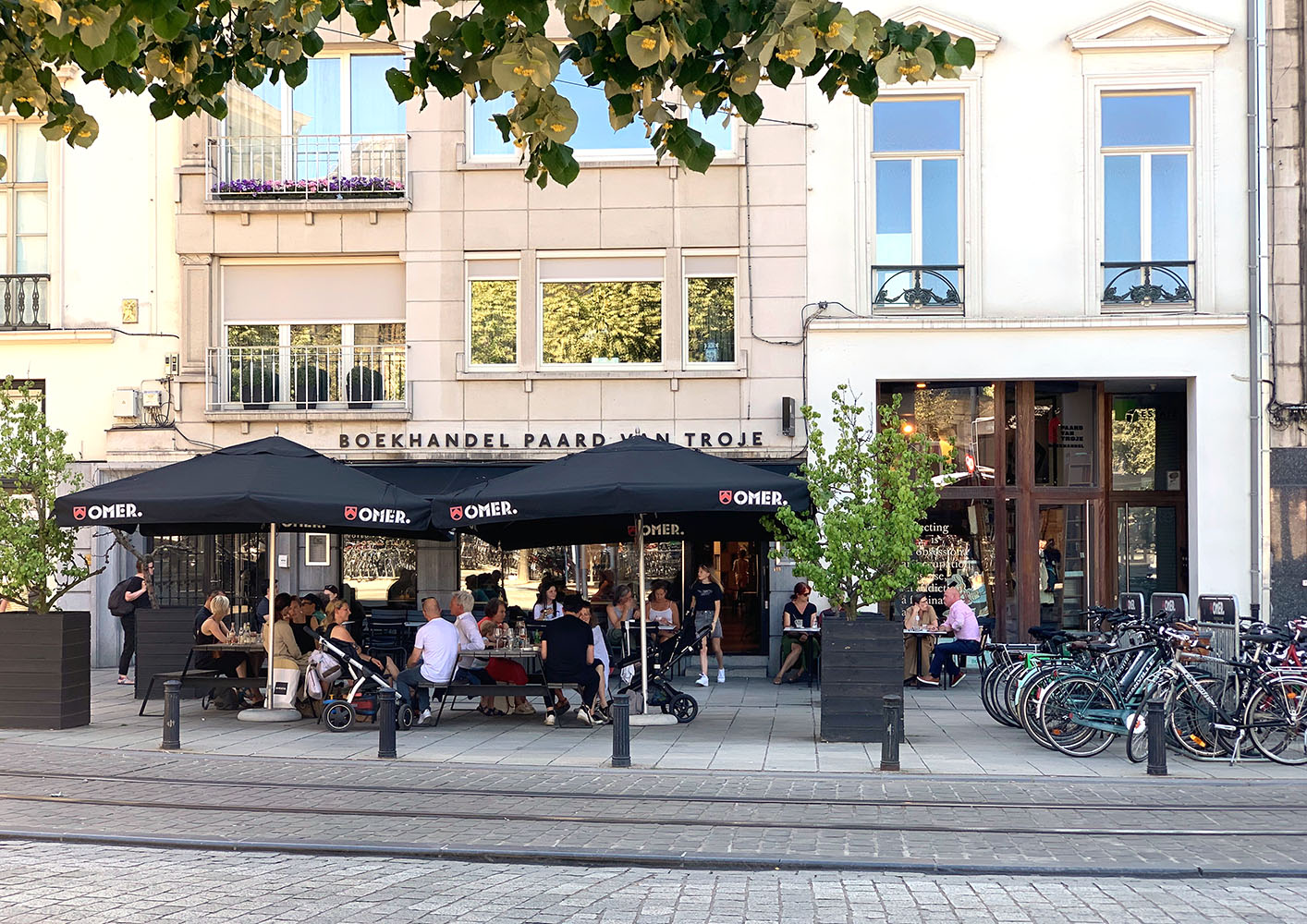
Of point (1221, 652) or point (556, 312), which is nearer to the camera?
point (1221, 652)

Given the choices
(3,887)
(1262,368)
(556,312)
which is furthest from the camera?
(556,312)

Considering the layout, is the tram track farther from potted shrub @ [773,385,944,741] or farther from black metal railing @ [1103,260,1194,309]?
black metal railing @ [1103,260,1194,309]

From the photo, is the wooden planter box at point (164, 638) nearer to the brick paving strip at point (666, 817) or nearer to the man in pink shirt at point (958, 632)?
the brick paving strip at point (666, 817)

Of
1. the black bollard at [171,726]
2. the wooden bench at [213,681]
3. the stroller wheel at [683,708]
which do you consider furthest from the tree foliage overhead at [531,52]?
the stroller wheel at [683,708]

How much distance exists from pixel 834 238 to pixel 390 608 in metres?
8.59

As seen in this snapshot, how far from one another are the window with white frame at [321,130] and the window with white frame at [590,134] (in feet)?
3.92

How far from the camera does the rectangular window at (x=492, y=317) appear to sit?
20.5 m

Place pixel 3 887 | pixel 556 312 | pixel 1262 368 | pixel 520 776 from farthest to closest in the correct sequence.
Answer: pixel 556 312
pixel 1262 368
pixel 520 776
pixel 3 887

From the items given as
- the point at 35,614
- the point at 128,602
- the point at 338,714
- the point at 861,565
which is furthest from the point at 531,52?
the point at 128,602

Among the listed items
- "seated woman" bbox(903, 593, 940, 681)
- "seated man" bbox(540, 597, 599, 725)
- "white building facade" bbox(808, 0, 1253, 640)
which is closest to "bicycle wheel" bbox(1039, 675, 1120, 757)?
"seated man" bbox(540, 597, 599, 725)

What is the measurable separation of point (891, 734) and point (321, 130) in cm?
1374

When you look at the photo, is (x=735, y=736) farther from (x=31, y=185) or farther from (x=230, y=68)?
(x=31, y=185)

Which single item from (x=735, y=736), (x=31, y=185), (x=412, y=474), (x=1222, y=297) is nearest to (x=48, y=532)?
(x=412, y=474)

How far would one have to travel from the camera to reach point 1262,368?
62.5 ft
